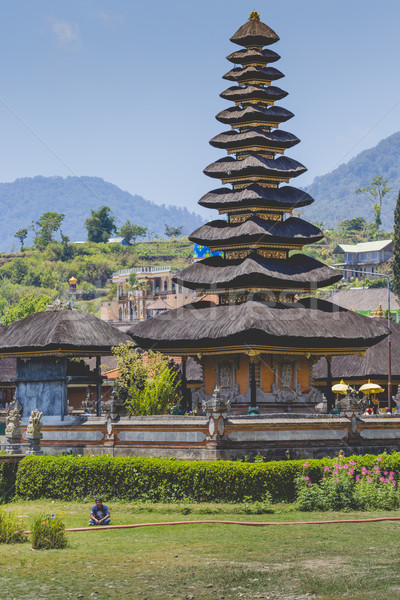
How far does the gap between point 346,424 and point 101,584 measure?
17.0m

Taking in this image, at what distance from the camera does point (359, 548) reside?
22906 mm

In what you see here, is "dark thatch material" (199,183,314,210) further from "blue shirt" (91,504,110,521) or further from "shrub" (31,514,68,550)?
"shrub" (31,514,68,550)

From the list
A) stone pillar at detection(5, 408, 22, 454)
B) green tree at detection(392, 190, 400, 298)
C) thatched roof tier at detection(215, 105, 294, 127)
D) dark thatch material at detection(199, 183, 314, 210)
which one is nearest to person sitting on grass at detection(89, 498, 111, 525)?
stone pillar at detection(5, 408, 22, 454)

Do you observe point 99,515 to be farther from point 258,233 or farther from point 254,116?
point 254,116

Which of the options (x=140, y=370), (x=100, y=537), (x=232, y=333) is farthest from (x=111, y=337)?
(x=100, y=537)

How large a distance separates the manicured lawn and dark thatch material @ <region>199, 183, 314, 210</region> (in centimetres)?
1746

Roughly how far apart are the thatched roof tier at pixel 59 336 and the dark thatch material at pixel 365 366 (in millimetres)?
18593

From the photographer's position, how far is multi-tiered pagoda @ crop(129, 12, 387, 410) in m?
38.7

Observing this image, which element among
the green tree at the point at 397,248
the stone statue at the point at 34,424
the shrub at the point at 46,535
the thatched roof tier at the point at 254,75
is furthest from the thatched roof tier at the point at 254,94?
the green tree at the point at 397,248

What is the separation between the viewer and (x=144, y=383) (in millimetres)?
41000

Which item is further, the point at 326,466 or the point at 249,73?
the point at 249,73

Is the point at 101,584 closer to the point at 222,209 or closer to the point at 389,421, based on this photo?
the point at 389,421

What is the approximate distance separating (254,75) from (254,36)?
72.3 inches

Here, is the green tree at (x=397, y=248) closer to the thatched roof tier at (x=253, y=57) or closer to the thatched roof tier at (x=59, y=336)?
the thatched roof tier at (x=253, y=57)
